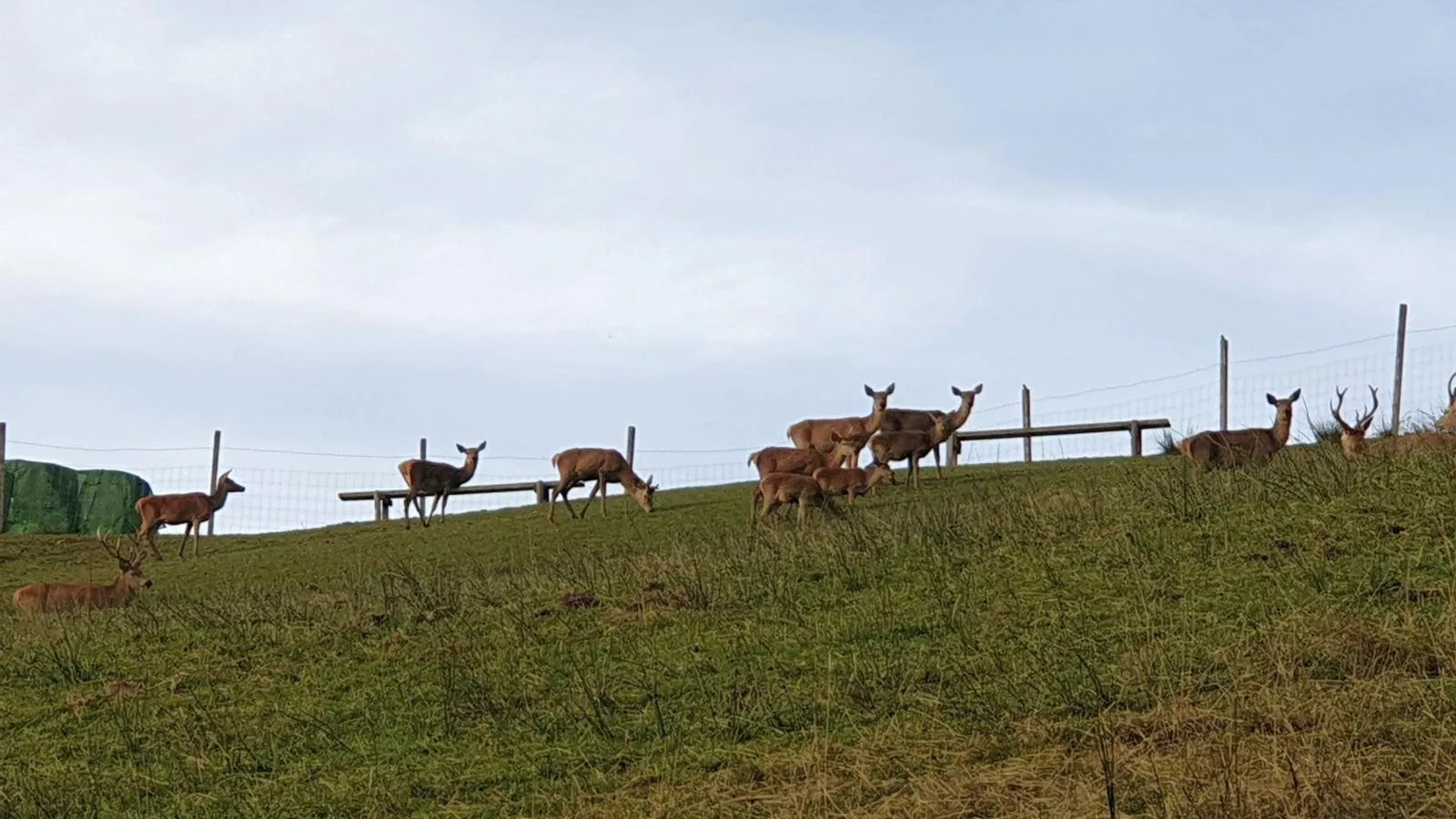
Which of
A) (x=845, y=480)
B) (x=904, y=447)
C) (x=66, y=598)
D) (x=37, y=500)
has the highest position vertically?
(x=904, y=447)

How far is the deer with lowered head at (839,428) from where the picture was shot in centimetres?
2619

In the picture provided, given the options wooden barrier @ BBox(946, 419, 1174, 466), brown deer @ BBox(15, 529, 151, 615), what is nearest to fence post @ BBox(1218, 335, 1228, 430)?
wooden barrier @ BBox(946, 419, 1174, 466)

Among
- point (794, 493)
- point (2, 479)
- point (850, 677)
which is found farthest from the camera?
point (2, 479)

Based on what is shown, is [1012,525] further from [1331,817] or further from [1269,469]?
[1331,817]

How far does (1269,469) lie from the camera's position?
14141mm

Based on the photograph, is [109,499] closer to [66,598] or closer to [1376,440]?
[66,598]

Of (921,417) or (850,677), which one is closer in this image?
(850,677)

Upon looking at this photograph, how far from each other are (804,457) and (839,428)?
295cm

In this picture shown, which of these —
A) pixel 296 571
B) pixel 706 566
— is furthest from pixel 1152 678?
pixel 296 571

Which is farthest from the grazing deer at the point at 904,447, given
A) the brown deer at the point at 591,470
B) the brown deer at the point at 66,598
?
the brown deer at the point at 66,598

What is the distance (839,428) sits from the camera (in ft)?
88.1

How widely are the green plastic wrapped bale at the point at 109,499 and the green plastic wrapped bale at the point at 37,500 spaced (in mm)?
283

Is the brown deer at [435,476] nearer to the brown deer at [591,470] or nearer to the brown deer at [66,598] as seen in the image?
the brown deer at [591,470]

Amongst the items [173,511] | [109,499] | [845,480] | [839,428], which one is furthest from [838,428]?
[109,499]
